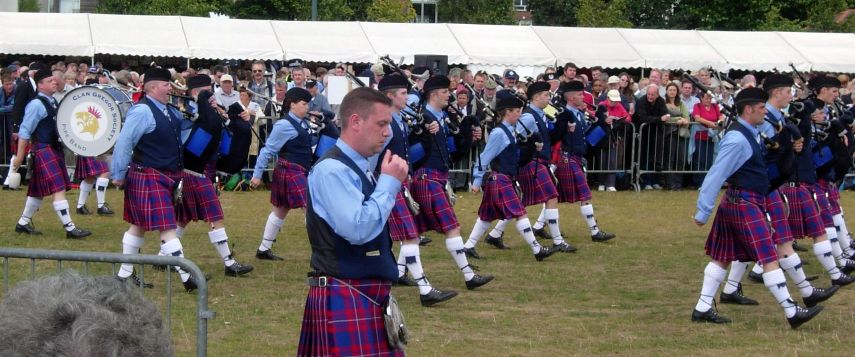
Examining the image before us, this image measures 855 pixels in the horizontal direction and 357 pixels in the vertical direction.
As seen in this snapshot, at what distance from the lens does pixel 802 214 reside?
388 inches

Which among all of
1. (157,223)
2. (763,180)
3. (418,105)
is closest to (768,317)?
(763,180)

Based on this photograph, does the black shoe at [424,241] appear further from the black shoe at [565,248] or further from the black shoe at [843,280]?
the black shoe at [843,280]

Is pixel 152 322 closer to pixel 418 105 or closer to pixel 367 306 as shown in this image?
pixel 367 306

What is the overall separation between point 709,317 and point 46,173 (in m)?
6.27

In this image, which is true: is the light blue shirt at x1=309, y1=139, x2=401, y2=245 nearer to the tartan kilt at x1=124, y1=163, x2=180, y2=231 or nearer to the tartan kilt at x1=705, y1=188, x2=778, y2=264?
the tartan kilt at x1=705, y1=188, x2=778, y2=264

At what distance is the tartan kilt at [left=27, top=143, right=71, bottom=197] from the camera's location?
449 inches

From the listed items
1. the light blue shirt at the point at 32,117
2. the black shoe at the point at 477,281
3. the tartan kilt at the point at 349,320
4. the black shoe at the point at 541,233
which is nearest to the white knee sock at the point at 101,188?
the light blue shirt at the point at 32,117

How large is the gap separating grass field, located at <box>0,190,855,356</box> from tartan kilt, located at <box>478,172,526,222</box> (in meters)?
0.48

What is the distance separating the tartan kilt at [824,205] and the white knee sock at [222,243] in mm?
4739

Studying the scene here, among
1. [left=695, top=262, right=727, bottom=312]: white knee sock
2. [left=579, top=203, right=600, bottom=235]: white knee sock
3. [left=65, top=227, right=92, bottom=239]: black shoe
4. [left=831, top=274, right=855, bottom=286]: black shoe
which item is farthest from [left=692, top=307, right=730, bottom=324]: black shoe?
[left=65, top=227, right=92, bottom=239]: black shoe

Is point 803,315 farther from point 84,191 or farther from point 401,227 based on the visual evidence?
point 84,191

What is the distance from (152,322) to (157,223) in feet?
20.4

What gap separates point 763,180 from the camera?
26.2ft

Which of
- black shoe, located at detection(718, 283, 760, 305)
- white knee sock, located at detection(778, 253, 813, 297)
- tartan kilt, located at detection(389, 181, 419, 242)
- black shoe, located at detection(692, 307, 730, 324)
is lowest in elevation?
black shoe, located at detection(718, 283, 760, 305)
